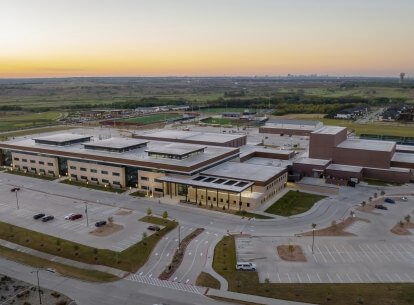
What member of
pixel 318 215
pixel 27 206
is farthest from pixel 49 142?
pixel 318 215

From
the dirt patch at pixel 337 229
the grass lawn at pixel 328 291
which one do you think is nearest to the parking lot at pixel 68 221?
the grass lawn at pixel 328 291

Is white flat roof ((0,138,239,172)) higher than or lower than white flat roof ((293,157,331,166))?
higher

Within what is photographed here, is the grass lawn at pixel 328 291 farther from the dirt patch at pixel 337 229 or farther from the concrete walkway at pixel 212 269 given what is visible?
the dirt patch at pixel 337 229

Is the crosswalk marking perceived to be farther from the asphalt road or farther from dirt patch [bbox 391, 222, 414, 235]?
dirt patch [bbox 391, 222, 414, 235]

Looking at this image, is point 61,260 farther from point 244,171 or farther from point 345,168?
point 345,168

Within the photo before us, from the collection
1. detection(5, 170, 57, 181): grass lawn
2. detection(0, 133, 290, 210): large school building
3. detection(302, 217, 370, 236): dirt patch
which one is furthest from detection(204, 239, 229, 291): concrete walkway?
detection(5, 170, 57, 181): grass lawn
